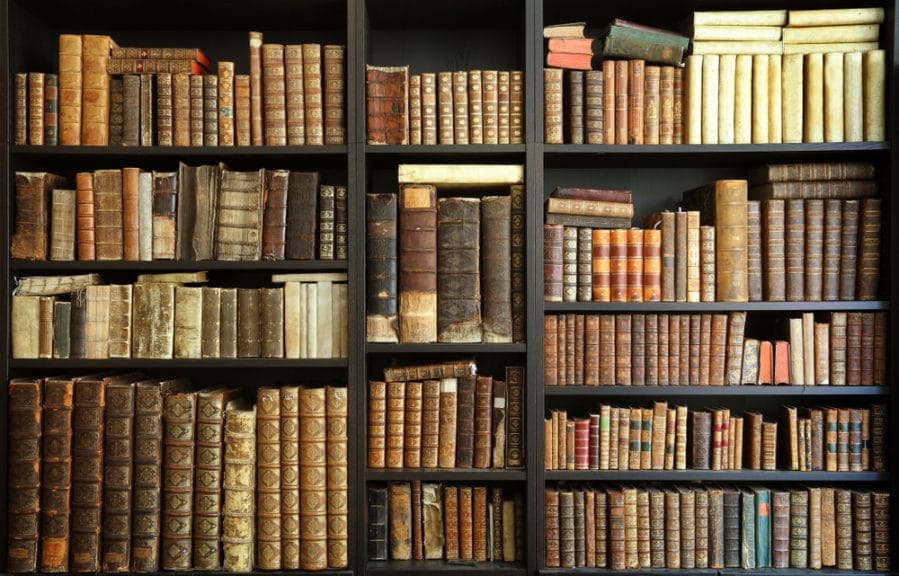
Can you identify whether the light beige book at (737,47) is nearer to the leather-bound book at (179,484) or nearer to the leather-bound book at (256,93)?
the leather-bound book at (256,93)

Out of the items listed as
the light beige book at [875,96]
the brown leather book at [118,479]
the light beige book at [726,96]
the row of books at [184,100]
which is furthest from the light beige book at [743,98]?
the brown leather book at [118,479]

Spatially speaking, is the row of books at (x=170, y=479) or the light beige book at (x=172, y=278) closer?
the row of books at (x=170, y=479)

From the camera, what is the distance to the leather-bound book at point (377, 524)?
2037 millimetres

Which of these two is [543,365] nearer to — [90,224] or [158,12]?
[90,224]

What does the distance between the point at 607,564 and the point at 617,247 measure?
1036mm

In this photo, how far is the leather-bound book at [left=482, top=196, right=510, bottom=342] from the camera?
1999 mm

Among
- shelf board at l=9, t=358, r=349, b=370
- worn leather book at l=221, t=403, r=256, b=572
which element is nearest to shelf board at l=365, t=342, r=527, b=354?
shelf board at l=9, t=358, r=349, b=370

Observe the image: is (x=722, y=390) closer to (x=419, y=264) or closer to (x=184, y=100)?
(x=419, y=264)

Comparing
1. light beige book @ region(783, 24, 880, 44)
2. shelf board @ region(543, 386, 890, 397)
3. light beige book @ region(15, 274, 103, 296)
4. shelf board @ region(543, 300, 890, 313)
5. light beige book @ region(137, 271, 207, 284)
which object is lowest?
shelf board @ region(543, 386, 890, 397)

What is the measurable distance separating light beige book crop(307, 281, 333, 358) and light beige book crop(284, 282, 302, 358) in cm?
6

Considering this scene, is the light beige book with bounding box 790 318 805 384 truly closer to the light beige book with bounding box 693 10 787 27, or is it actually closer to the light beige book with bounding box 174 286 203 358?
the light beige book with bounding box 693 10 787 27

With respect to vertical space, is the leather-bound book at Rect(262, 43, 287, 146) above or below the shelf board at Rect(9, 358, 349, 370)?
above

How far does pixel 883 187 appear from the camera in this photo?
2.03 metres

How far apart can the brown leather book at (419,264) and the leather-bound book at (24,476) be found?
1.19m
